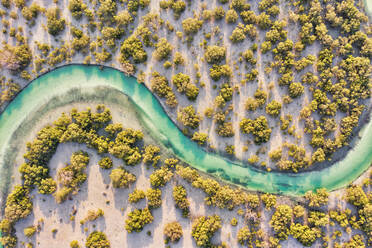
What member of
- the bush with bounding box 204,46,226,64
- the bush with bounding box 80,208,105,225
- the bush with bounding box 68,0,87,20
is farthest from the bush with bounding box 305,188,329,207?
the bush with bounding box 68,0,87,20

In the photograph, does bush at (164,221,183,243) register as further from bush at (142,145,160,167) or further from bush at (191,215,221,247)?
bush at (142,145,160,167)

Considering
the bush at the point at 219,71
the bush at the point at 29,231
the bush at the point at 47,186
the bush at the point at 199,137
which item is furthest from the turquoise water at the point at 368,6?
the bush at the point at 29,231

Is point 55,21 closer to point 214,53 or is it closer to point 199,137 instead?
point 214,53

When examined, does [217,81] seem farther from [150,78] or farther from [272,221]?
[272,221]

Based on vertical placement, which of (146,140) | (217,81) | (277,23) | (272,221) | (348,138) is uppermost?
(277,23)

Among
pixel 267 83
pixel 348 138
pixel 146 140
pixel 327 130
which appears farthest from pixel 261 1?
pixel 146 140

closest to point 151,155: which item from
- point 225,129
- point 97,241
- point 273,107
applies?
point 225,129
